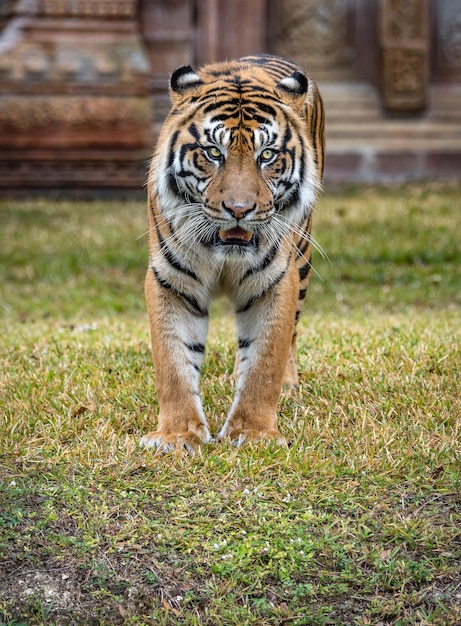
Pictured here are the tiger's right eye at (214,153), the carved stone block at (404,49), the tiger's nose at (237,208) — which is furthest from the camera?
the carved stone block at (404,49)

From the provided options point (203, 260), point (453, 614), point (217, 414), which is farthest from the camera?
point (217, 414)

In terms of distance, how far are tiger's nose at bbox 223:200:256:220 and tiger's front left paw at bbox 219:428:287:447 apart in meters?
0.91

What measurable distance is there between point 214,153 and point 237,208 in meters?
0.27

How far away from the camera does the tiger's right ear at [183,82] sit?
4.22 metres

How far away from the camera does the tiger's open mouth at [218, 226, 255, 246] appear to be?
4.07m

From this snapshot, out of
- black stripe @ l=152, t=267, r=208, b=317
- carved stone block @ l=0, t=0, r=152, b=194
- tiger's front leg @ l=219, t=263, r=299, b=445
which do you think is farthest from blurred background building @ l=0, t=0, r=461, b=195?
tiger's front leg @ l=219, t=263, r=299, b=445

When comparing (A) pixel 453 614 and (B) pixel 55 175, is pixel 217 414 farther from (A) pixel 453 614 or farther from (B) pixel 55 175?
(B) pixel 55 175

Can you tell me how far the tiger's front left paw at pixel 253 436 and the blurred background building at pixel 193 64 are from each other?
7564mm

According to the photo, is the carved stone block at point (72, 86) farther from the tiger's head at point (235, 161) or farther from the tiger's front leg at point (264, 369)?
the tiger's front leg at point (264, 369)

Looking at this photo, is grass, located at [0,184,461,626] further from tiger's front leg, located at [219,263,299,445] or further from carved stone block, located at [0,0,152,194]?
carved stone block, located at [0,0,152,194]

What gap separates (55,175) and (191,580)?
27.6 ft

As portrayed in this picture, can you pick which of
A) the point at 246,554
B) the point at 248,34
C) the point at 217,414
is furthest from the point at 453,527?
the point at 248,34

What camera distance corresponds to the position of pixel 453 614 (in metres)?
3.61

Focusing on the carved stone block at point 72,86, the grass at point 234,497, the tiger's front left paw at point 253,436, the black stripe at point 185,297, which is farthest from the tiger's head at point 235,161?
the carved stone block at point 72,86
